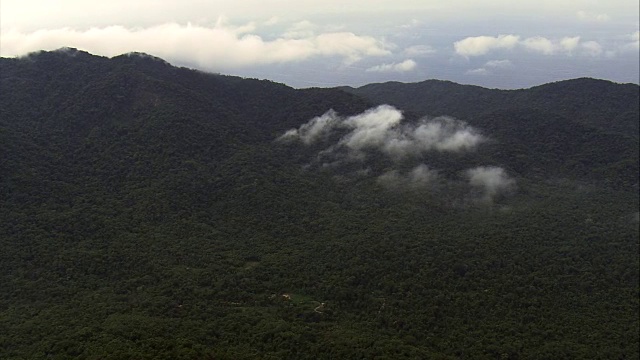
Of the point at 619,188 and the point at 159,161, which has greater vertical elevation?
the point at 159,161

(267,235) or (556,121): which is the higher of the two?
(556,121)

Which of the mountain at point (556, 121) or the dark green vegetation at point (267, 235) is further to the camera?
the mountain at point (556, 121)

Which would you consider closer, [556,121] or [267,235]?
[267,235]

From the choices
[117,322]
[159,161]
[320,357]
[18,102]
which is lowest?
[320,357]

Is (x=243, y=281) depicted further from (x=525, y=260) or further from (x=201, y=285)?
(x=525, y=260)

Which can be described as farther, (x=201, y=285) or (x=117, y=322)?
(x=201, y=285)

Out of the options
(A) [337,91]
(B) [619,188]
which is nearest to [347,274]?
(B) [619,188]

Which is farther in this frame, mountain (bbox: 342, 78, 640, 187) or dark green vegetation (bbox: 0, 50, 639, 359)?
mountain (bbox: 342, 78, 640, 187)

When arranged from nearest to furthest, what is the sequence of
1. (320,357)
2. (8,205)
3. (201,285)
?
(320,357), (201,285), (8,205)
